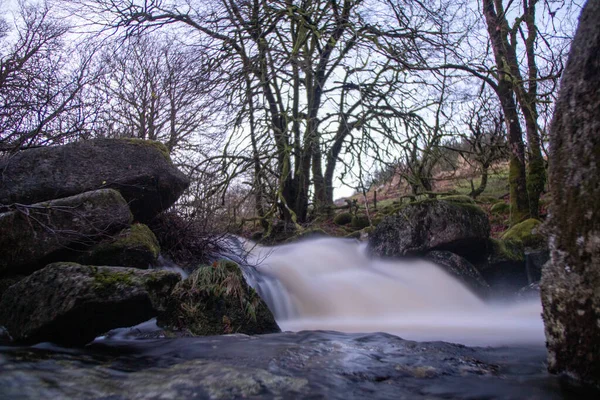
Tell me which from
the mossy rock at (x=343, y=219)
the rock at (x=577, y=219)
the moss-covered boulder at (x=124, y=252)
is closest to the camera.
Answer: the rock at (x=577, y=219)

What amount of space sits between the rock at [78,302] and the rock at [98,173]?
199 cm

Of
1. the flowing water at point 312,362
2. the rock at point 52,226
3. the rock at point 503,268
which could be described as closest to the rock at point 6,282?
the rock at point 52,226

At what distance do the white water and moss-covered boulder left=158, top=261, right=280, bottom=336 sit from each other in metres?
0.89

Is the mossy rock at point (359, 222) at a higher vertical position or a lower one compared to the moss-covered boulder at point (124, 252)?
higher

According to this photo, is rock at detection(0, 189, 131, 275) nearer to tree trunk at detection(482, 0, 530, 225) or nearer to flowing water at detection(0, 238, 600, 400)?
flowing water at detection(0, 238, 600, 400)

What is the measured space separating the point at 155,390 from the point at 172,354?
3.56ft

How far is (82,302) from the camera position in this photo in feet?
12.6

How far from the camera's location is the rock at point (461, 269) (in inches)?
303

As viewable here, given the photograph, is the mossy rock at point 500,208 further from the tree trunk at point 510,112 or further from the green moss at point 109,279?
the green moss at point 109,279

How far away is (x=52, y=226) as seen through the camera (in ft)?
16.6

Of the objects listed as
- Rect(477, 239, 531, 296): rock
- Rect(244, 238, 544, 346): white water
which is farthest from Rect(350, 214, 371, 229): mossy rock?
Rect(477, 239, 531, 296): rock

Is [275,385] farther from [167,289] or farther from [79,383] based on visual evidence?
[167,289]

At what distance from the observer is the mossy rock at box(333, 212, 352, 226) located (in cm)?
1273

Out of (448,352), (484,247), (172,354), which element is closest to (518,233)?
(484,247)
